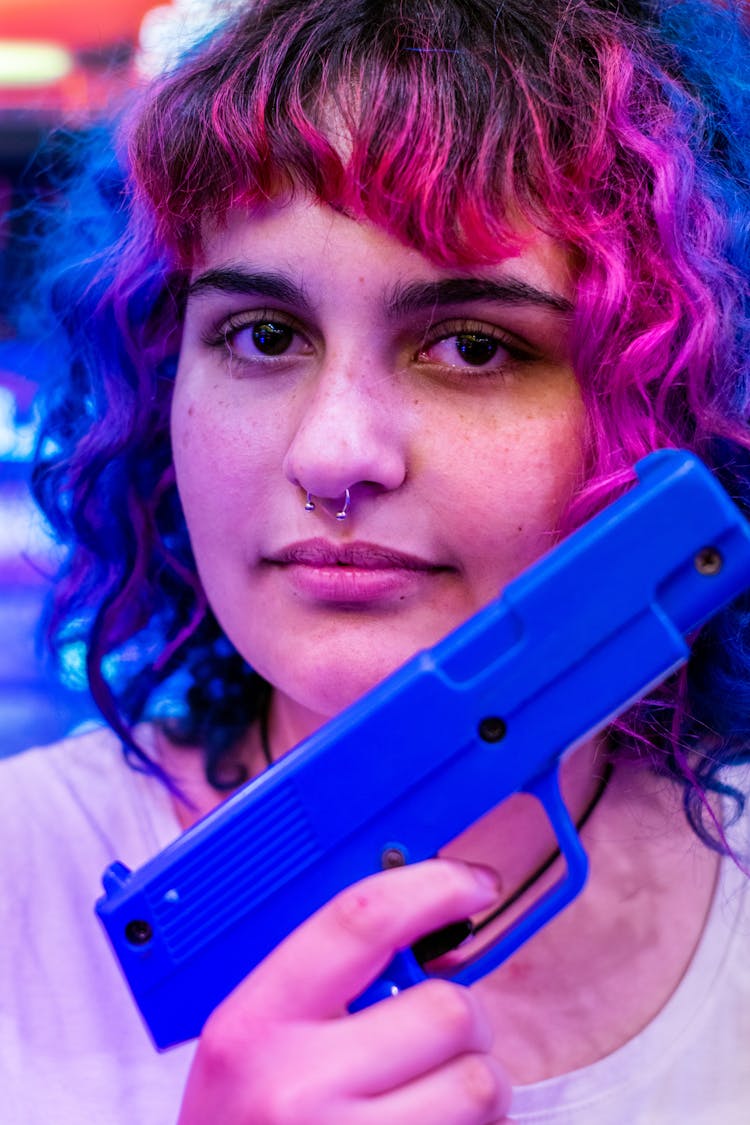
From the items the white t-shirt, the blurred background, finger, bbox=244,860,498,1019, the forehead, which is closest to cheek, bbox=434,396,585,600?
the forehead

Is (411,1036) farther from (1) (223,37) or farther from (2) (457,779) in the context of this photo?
(1) (223,37)

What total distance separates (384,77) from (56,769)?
785 mm

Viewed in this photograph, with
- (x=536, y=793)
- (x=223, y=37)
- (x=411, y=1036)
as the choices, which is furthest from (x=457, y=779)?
(x=223, y=37)

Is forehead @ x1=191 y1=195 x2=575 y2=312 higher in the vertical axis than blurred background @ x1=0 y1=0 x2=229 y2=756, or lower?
higher

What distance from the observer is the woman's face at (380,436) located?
894mm

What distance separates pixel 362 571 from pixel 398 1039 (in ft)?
1.19

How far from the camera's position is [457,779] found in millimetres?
790

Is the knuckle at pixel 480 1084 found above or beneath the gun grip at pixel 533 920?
beneath

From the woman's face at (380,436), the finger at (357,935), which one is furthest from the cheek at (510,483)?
the finger at (357,935)

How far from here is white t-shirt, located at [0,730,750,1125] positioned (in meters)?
1.01

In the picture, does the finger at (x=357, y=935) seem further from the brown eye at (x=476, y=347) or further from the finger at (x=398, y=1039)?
the brown eye at (x=476, y=347)

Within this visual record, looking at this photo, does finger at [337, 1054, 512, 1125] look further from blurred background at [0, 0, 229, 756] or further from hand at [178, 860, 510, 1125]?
blurred background at [0, 0, 229, 756]

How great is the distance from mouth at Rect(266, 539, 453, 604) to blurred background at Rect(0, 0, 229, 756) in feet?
1.83

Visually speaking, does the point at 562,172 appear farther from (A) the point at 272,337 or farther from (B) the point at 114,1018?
(B) the point at 114,1018
